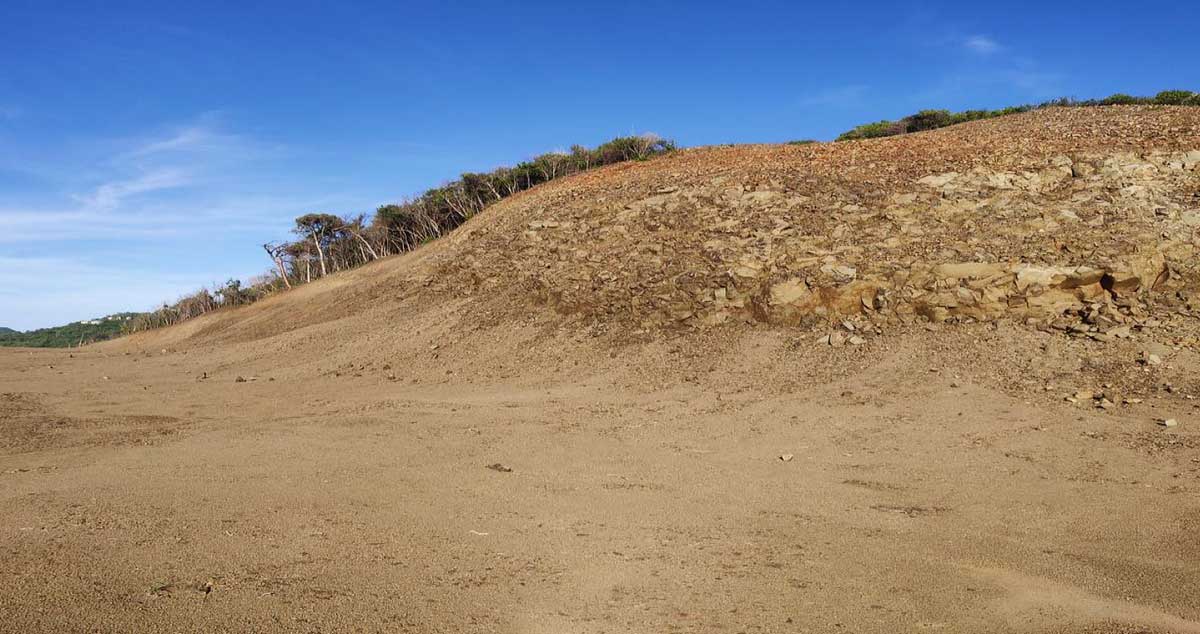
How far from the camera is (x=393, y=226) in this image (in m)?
31.6

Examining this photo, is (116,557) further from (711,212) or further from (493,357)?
(711,212)

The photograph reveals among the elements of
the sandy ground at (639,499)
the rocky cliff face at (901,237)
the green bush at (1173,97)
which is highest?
the green bush at (1173,97)

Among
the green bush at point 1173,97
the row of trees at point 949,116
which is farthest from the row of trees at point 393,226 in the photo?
the green bush at point 1173,97

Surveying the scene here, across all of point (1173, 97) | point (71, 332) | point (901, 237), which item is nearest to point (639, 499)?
point (901, 237)

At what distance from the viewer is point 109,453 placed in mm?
7930

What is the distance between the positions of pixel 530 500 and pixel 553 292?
9184 millimetres

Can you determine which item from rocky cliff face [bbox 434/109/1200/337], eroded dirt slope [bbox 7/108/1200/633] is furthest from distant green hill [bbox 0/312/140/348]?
rocky cliff face [bbox 434/109/1200/337]

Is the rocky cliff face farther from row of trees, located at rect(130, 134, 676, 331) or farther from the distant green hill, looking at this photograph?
the distant green hill

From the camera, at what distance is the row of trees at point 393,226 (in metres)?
27.8

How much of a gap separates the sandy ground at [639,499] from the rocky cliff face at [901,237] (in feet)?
3.41

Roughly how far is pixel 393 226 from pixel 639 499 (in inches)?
1080

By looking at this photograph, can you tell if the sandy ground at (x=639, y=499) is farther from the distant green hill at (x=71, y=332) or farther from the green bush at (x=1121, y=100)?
the distant green hill at (x=71, y=332)

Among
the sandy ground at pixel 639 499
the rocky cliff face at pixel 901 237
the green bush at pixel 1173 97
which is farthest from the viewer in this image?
the green bush at pixel 1173 97

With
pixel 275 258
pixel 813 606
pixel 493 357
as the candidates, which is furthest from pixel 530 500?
pixel 275 258
